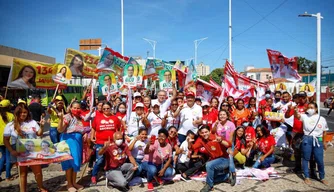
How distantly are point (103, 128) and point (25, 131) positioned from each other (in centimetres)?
137

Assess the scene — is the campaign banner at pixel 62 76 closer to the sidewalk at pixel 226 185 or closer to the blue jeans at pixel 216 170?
the sidewalk at pixel 226 185

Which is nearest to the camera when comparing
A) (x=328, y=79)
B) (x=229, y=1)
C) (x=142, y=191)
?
(x=142, y=191)

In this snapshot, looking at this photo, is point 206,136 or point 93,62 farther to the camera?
point 93,62

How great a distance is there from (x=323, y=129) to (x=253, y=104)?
7.85 ft

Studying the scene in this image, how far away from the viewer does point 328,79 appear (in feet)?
111

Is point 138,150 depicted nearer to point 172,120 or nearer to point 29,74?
point 172,120

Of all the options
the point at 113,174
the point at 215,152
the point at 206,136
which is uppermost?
the point at 206,136

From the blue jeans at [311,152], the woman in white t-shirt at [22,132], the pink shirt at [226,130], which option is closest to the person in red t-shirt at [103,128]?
the woman in white t-shirt at [22,132]

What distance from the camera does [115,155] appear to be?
4785mm

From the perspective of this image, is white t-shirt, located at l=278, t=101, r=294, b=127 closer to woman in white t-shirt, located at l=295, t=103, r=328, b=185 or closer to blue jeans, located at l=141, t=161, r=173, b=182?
woman in white t-shirt, located at l=295, t=103, r=328, b=185

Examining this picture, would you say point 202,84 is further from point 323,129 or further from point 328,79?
point 328,79

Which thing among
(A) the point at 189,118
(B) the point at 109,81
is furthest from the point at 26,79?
(A) the point at 189,118

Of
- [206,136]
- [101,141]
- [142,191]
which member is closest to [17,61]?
[101,141]

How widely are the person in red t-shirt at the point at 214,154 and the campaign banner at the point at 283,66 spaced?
172 inches
